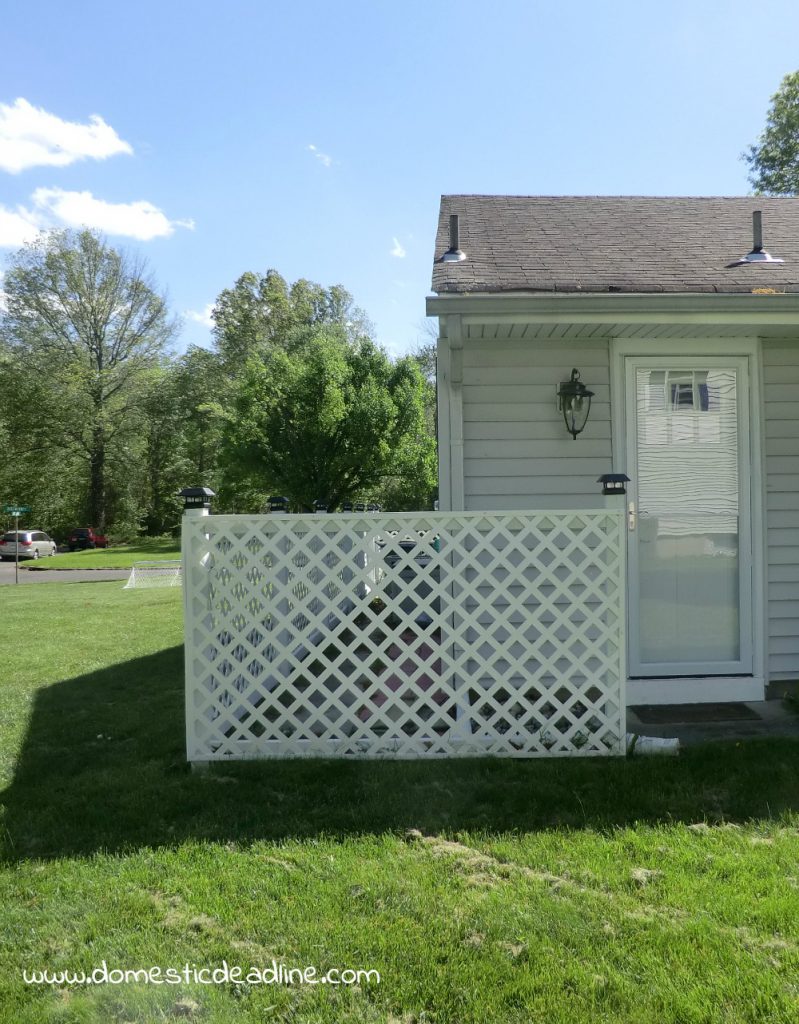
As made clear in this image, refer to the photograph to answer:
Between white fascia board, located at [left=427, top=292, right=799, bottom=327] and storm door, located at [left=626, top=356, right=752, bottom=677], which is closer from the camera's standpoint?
white fascia board, located at [left=427, top=292, right=799, bottom=327]

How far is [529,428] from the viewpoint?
15.2 ft

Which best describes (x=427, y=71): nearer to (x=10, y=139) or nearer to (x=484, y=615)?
(x=484, y=615)

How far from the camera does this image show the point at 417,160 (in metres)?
13.7

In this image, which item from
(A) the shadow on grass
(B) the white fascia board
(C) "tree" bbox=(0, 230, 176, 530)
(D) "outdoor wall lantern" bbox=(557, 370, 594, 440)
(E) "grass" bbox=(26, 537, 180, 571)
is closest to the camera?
(A) the shadow on grass

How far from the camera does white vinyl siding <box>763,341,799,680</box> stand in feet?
15.6

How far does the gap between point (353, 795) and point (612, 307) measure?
306 centimetres

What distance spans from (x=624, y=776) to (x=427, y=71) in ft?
30.9

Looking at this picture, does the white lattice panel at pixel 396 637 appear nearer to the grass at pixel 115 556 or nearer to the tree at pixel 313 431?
the tree at pixel 313 431

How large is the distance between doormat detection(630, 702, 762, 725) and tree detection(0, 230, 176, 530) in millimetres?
32671

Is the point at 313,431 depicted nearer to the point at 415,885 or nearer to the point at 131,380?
the point at 131,380

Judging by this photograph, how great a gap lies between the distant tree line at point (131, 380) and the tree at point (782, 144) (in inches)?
515

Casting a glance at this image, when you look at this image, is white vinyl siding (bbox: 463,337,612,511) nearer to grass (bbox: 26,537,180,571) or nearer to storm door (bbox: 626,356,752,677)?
storm door (bbox: 626,356,752,677)

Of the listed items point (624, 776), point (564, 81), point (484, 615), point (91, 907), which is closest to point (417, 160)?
point (564, 81)

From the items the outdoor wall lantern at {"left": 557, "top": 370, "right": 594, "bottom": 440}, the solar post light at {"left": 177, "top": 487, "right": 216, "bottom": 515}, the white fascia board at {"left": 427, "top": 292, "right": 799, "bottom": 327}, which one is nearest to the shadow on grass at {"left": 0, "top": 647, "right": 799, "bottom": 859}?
the solar post light at {"left": 177, "top": 487, "right": 216, "bottom": 515}
